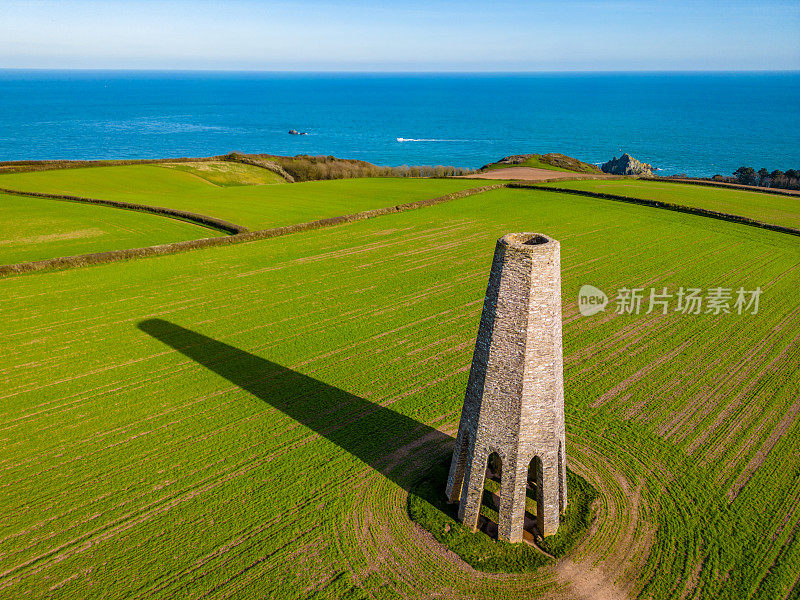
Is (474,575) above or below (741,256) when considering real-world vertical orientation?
below

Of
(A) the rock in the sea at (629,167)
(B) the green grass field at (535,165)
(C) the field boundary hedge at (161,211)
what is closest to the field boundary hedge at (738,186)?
(B) the green grass field at (535,165)

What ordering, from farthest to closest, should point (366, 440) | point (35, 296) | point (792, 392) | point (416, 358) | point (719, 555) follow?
1. point (35, 296)
2. point (416, 358)
3. point (792, 392)
4. point (366, 440)
5. point (719, 555)

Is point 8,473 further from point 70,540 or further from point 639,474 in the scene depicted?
point 639,474

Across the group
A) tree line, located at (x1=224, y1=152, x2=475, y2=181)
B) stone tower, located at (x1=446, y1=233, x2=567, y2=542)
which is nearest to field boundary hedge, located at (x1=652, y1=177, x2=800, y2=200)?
tree line, located at (x1=224, y1=152, x2=475, y2=181)

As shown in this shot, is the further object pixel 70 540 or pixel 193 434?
pixel 193 434

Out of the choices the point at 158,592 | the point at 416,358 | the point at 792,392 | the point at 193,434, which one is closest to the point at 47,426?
the point at 193,434

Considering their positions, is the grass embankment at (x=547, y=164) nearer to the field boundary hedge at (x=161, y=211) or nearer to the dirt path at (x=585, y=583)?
the field boundary hedge at (x=161, y=211)

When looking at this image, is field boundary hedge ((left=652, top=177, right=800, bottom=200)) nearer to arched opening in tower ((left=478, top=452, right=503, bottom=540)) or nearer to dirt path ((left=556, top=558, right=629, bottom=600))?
arched opening in tower ((left=478, top=452, right=503, bottom=540))
